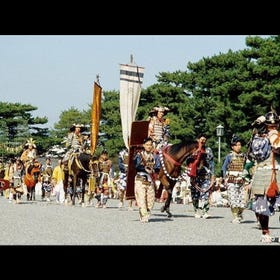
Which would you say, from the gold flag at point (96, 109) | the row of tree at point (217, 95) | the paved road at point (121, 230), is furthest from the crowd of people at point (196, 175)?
the row of tree at point (217, 95)

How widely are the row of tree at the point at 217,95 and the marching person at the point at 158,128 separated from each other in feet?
23.4

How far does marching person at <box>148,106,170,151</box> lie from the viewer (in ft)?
54.3

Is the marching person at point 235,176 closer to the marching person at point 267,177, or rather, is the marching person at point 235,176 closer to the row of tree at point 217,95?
the marching person at point 267,177

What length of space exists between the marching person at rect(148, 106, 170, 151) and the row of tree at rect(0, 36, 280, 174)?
7.13 metres

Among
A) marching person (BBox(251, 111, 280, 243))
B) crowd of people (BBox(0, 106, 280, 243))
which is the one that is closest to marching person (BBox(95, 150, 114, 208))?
crowd of people (BBox(0, 106, 280, 243))

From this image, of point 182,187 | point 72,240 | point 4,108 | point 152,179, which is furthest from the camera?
point 4,108

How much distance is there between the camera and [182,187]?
2558cm

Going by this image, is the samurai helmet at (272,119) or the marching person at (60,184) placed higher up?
the samurai helmet at (272,119)

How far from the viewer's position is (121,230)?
12469 millimetres

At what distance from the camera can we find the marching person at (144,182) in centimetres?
1452
